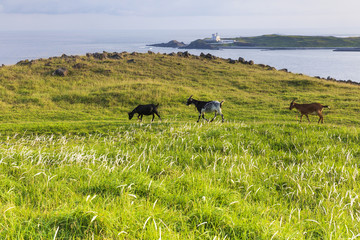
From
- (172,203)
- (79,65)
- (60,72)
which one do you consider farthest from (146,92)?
(172,203)

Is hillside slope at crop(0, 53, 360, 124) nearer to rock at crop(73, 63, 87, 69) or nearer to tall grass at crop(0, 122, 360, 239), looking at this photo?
rock at crop(73, 63, 87, 69)

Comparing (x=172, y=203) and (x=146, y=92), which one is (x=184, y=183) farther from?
(x=146, y=92)

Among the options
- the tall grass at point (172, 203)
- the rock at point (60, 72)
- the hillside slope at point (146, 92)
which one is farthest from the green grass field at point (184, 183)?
the rock at point (60, 72)

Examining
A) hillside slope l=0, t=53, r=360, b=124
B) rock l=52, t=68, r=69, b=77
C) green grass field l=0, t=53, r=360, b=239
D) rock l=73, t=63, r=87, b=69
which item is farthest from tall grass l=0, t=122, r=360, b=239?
rock l=73, t=63, r=87, b=69

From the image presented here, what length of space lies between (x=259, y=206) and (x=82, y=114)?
24.4m

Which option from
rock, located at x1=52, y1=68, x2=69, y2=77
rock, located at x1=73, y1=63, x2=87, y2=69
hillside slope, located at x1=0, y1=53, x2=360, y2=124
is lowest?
hillside slope, located at x1=0, y1=53, x2=360, y2=124

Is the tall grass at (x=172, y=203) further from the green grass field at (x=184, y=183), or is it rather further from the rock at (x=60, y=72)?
the rock at (x=60, y=72)

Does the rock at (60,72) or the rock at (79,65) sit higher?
the rock at (79,65)

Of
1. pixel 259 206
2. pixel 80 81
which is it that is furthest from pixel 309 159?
pixel 80 81

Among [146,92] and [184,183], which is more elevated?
[184,183]

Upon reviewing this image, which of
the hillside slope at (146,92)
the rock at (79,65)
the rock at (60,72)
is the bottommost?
the hillside slope at (146,92)

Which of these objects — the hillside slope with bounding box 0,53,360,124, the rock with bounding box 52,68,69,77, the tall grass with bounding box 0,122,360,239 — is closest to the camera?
the tall grass with bounding box 0,122,360,239

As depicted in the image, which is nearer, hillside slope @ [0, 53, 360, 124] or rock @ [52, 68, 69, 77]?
hillside slope @ [0, 53, 360, 124]

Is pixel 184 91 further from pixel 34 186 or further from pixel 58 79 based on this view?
pixel 34 186
